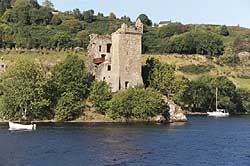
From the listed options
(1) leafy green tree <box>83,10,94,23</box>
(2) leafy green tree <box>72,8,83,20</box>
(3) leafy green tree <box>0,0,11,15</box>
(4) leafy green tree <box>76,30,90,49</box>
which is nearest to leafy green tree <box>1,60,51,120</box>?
(4) leafy green tree <box>76,30,90,49</box>

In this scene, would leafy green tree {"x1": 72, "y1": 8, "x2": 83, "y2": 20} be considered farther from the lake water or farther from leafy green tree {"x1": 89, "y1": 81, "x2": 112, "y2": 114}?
the lake water

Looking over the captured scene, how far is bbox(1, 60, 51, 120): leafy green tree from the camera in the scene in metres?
88.1

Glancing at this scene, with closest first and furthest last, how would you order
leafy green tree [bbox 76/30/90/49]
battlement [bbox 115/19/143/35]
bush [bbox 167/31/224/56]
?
battlement [bbox 115/19/143/35], leafy green tree [bbox 76/30/90/49], bush [bbox 167/31/224/56]

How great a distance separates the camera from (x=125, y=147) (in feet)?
205

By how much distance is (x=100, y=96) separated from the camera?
3634 inches

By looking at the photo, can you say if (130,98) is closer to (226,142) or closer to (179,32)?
(226,142)

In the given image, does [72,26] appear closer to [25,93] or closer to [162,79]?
[162,79]

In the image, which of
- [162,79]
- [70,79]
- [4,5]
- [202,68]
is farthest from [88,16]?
[70,79]

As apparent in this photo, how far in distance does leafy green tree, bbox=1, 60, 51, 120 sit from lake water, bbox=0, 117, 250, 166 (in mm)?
4449

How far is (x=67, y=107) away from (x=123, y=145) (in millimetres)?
27820

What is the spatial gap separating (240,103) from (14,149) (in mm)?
92273

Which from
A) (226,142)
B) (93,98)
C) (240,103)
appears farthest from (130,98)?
(240,103)

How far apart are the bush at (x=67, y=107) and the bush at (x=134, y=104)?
18.6ft

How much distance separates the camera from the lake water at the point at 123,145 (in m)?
53.8
